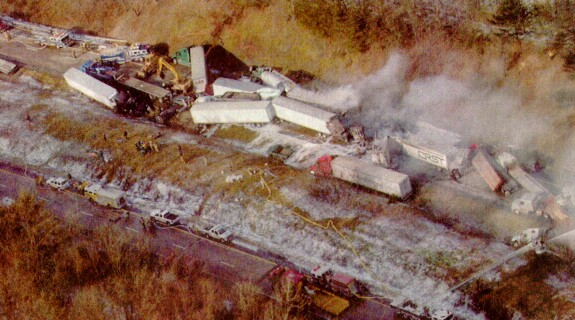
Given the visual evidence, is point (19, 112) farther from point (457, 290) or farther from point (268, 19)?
point (457, 290)

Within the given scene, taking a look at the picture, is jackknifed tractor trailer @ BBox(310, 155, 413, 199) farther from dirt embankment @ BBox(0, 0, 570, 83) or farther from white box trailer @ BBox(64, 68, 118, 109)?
white box trailer @ BBox(64, 68, 118, 109)

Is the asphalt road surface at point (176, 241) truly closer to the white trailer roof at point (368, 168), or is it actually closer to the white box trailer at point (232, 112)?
the white trailer roof at point (368, 168)

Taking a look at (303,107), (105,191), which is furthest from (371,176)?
(105,191)

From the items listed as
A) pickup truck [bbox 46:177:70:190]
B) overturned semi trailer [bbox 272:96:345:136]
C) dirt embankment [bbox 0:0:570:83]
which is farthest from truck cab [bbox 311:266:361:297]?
pickup truck [bbox 46:177:70:190]

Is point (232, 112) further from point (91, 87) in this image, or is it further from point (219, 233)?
point (91, 87)

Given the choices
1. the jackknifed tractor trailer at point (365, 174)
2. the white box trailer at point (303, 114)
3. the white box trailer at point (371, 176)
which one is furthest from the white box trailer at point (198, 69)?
the white box trailer at point (371, 176)
